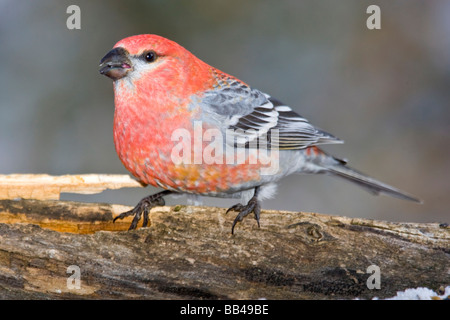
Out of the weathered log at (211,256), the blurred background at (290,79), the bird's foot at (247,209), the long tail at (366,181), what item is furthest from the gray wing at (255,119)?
the blurred background at (290,79)

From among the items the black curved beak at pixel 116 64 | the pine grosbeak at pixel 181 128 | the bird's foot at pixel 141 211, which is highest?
the black curved beak at pixel 116 64

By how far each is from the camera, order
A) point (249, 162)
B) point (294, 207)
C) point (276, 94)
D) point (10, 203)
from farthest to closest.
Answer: point (276, 94)
point (294, 207)
point (249, 162)
point (10, 203)

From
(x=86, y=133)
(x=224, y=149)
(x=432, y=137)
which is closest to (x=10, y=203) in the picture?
(x=224, y=149)

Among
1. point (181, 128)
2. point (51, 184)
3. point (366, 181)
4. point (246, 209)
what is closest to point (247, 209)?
point (246, 209)

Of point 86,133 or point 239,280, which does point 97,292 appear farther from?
point 86,133

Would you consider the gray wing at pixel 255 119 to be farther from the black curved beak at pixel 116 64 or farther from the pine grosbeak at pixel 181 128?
the black curved beak at pixel 116 64

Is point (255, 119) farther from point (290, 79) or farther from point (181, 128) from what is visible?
point (290, 79)
